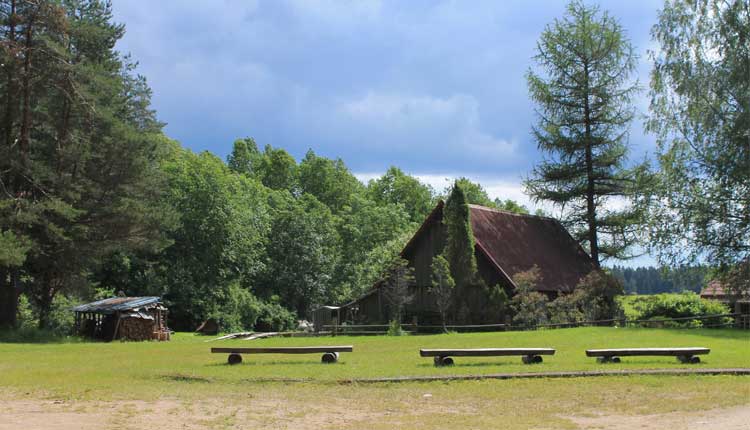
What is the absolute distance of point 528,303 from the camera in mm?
32750

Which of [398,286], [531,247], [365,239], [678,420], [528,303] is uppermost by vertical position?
[365,239]

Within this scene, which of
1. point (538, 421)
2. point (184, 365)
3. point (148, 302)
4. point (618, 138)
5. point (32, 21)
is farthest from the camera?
point (618, 138)

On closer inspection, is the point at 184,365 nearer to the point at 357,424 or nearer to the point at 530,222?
the point at 357,424

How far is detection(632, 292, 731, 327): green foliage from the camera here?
32.6m

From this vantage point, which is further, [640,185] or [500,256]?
[500,256]

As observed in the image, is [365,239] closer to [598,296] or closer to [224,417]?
[598,296]

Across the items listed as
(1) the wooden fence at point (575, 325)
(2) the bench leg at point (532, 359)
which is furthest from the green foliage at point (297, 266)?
(2) the bench leg at point (532, 359)

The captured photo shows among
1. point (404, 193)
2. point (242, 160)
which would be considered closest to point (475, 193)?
point (404, 193)

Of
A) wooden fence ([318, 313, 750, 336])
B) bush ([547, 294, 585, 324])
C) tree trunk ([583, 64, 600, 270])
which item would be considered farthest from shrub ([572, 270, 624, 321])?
tree trunk ([583, 64, 600, 270])

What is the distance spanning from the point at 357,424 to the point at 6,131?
30.4 metres

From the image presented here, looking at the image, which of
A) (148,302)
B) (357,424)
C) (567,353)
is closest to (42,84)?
(148,302)

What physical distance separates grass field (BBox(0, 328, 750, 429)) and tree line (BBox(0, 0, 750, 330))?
9916mm

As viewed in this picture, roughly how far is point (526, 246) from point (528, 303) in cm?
810

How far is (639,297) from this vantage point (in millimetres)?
37062
